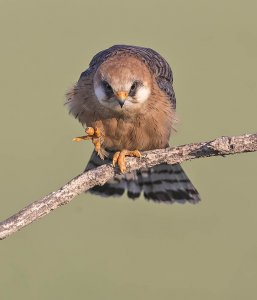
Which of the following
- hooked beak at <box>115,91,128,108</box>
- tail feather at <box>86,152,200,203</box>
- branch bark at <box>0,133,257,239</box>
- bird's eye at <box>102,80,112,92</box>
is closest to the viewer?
branch bark at <box>0,133,257,239</box>

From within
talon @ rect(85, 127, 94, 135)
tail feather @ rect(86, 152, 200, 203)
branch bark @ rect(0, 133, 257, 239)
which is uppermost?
tail feather @ rect(86, 152, 200, 203)

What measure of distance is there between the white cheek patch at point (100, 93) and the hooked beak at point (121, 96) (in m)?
0.17

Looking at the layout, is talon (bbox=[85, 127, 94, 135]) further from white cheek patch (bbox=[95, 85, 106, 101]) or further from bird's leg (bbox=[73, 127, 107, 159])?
white cheek patch (bbox=[95, 85, 106, 101])

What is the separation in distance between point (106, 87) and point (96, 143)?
0.61 m

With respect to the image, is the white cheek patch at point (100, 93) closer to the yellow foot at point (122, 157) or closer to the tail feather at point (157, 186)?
the yellow foot at point (122, 157)

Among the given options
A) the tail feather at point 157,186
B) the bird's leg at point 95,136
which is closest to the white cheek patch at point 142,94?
the bird's leg at point 95,136

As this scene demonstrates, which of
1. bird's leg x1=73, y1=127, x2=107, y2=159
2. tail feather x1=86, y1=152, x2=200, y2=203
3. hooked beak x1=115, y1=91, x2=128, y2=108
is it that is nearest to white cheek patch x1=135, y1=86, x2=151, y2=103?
hooked beak x1=115, y1=91, x2=128, y2=108

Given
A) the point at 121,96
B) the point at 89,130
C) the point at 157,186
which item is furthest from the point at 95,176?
the point at 157,186

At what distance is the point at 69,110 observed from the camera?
22.2ft

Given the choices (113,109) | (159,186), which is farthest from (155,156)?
(159,186)

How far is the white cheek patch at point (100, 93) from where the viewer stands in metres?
6.40

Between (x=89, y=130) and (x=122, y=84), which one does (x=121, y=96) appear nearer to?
(x=122, y=84)

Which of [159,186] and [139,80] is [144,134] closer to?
[139,80]

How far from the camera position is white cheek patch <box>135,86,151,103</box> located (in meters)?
6.49
